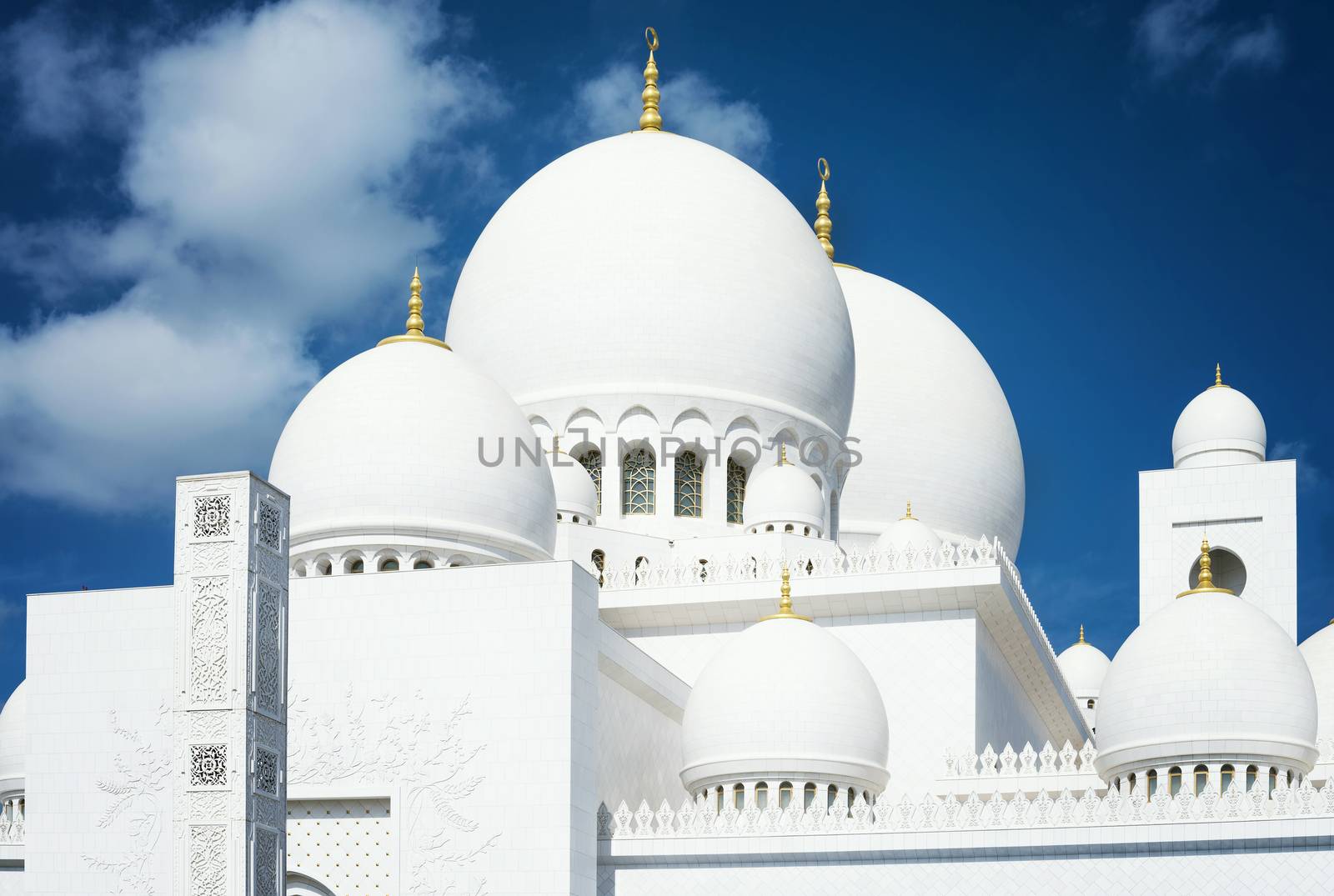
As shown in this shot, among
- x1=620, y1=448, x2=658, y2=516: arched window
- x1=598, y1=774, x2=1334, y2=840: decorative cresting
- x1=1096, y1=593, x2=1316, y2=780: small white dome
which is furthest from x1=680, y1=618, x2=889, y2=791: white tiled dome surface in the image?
x1=620, y1=448, x2=658, y2=516: arched window

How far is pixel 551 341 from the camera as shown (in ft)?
85.1

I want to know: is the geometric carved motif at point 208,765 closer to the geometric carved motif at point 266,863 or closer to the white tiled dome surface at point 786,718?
Answer: the geometric carved motif at point 266,863

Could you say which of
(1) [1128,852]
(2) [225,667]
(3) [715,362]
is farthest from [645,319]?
(2) [225,667]

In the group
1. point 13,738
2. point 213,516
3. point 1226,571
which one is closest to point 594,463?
Result: point 13,738

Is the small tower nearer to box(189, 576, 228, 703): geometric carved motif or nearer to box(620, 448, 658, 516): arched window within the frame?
box(620, 448, 658, 516): arched window

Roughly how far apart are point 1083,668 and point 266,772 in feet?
71.6

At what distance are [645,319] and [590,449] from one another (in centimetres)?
184

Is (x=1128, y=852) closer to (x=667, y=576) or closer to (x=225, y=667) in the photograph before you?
(x=667, y=576)

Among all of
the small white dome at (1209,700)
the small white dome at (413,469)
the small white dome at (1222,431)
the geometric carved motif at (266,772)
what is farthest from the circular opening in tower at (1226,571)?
the geometric carved motif at (266,772)

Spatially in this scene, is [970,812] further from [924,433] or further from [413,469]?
[924,433]

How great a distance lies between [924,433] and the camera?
28922mm

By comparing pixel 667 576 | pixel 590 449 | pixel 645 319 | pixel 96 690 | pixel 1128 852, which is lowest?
pixel 1128 852

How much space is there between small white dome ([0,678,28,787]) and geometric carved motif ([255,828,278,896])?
11415mm

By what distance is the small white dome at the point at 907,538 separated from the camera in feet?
77.4
